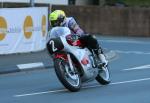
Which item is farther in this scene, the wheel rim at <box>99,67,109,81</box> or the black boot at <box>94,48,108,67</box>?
the wheel rim at <box>99,67,109,81</box>

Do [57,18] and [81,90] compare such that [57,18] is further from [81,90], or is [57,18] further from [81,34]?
[81,90]

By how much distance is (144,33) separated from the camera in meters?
38.2

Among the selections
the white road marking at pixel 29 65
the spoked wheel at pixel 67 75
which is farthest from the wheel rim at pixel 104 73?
the white road marking at pixel 29 65

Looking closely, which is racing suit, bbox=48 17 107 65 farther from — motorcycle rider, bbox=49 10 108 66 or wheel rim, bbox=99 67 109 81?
wheel rim, bbox=99 67 109 81

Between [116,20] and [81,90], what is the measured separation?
26298 millimetres

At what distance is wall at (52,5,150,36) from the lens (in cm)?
3847

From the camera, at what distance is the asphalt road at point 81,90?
467 inches

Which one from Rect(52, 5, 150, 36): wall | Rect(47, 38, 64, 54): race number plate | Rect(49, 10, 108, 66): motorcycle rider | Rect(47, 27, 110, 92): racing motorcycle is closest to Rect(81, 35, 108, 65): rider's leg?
Rect(49, 10, 108, 66): motorcycle rider

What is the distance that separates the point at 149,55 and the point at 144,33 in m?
14.0

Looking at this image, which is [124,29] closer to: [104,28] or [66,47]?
[104,28]

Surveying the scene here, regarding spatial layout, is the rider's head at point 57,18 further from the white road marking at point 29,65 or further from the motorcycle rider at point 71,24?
the white road marking at point 29,65

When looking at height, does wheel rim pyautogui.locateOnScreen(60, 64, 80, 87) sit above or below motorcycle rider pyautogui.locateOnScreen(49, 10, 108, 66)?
below

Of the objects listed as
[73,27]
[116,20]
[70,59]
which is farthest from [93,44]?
[116,20]

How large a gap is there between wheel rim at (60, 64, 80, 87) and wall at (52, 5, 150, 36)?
2569 cm
